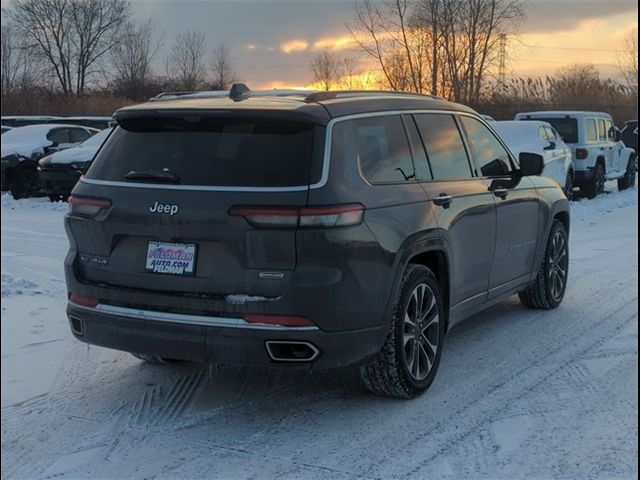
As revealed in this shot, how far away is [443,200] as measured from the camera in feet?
15.6

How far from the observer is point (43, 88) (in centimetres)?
2681

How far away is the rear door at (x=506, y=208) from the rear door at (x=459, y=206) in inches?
5.5

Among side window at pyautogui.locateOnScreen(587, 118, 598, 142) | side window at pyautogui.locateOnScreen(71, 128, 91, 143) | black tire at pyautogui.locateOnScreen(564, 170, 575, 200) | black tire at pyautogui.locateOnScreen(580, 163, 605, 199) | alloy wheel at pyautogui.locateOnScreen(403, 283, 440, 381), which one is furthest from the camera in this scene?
side window at pyautogui.locateOnScreen(71, 128, 91, 143)

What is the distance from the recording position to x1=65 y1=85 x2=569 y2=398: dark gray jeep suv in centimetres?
379

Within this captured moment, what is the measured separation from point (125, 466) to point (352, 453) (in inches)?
44.1

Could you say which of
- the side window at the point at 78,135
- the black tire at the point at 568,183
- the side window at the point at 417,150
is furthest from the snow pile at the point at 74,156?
the side window at the point at 417,150

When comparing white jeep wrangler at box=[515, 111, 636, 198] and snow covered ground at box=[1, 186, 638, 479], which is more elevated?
white jeep wrangler at box=[515, 111, 636, 198]

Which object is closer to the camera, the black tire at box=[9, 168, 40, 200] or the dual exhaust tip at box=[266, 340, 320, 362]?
the dual exhaust tip at box=[266, 340, 320, 362]

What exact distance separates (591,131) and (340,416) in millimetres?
14940

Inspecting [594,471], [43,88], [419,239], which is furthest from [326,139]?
[43,88]

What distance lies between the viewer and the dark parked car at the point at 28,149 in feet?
54.2

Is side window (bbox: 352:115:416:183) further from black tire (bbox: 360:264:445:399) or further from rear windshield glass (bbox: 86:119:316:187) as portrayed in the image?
black tire (bbox: 360:264:445:399)

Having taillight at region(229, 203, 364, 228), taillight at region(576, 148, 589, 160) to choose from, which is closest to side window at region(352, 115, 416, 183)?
taillight at region(229, 203, 364, 228)

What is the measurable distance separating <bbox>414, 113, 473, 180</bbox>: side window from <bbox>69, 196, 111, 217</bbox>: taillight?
2.08m
